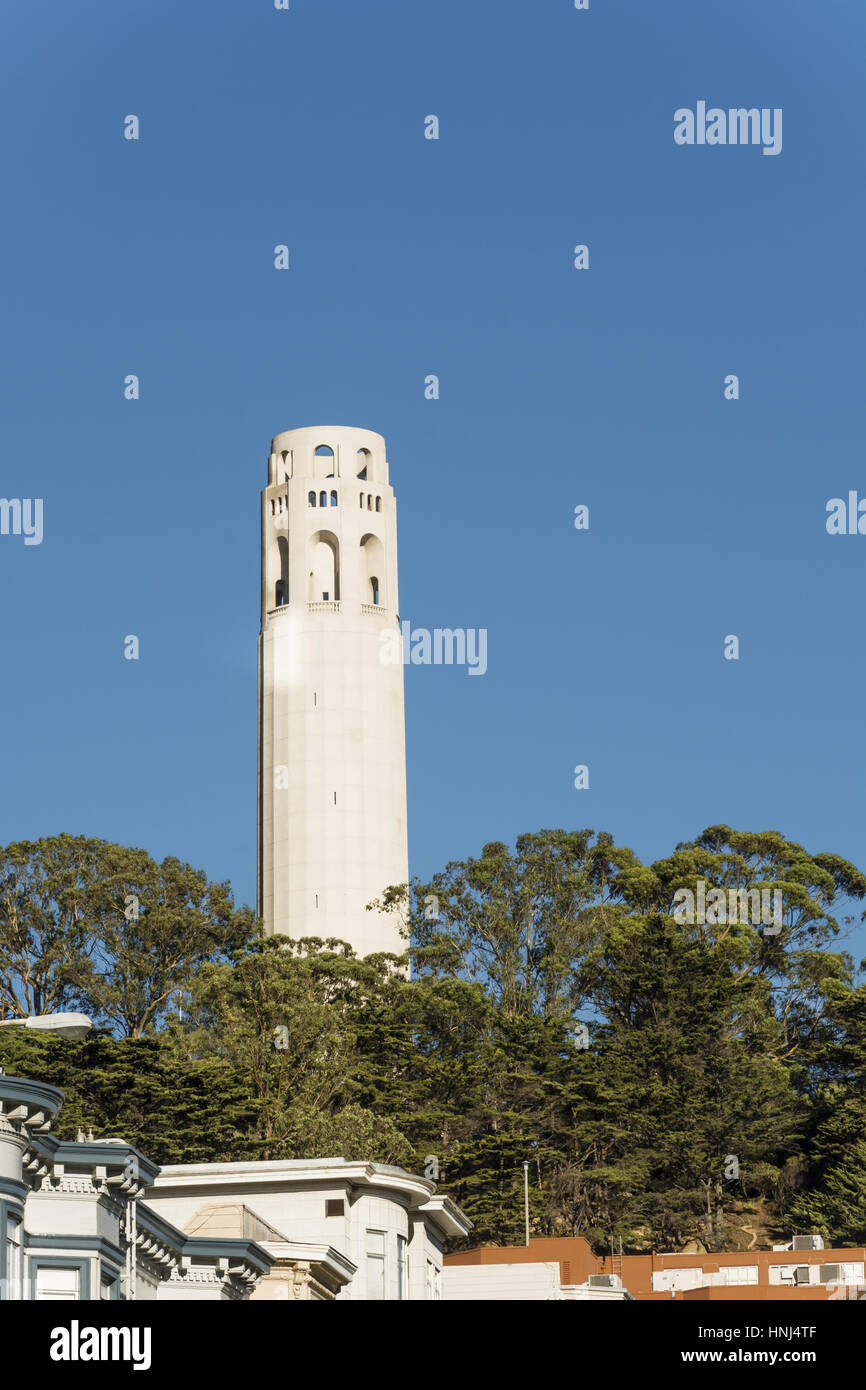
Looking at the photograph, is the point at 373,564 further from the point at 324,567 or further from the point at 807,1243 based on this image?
the point at 807,1243

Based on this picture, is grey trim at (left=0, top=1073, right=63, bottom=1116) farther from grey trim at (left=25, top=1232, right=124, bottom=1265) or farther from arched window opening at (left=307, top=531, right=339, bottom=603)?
arched window opening at (left=307, top=531, right=339, bottom=603)

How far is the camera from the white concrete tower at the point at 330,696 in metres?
117

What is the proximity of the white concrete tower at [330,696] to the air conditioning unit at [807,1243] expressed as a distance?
42170mm

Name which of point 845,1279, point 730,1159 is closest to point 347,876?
point 730,1159

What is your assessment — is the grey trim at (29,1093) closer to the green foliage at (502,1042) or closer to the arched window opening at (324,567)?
the green foliage at (502,1042)

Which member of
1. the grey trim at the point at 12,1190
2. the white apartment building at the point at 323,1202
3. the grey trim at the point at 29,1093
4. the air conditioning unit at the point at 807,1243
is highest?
the air conditioning unit at the point at 807,1243

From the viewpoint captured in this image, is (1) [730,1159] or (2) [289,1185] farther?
(1) [730,1159]

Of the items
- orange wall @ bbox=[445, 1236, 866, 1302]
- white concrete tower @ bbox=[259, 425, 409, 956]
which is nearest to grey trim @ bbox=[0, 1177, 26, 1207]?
orange wall @ bbox=[445, 1236, 866, 1302]

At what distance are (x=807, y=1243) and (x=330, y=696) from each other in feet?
172

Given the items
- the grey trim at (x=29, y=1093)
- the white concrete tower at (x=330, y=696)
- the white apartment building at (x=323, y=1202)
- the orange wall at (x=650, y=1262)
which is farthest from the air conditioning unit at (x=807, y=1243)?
the grey trim at (x=29, y=1093)

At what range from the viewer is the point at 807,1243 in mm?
73875

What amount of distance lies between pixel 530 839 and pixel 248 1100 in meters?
26.8

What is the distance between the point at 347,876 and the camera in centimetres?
11681
